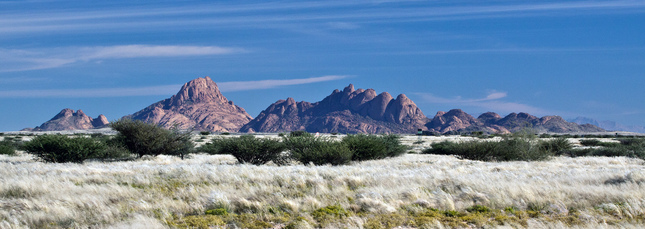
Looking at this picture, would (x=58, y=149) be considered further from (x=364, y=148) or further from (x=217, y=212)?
(x=217, y=212)

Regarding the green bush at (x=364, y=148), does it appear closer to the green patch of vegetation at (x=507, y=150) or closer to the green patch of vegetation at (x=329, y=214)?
the green patch of vegetation at (x=507, y=150)

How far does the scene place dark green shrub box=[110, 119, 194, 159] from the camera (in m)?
26.1

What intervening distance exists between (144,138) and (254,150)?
753 centimetres

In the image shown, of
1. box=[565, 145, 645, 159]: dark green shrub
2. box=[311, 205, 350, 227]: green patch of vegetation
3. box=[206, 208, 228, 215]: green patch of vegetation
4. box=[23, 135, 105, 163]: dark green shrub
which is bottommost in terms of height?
box=[565, 145, 645, 159]: dark green shrub

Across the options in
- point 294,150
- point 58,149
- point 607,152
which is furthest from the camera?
point 607,152

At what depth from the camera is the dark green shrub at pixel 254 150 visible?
74.2 feet

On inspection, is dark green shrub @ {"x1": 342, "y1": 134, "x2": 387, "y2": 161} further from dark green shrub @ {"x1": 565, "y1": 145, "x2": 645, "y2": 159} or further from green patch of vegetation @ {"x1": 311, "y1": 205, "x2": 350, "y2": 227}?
dark green shrub @ {"x1": 565, "y1": 145, "x2": 645, "y2": 159}

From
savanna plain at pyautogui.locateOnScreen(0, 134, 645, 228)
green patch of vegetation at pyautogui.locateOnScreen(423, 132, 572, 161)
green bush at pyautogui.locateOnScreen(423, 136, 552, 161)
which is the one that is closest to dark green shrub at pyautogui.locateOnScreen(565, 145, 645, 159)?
green patch of vegetation at pyautogui.locateOnScreen(423, 132, 572, 161)

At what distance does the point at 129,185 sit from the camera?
12109 mm

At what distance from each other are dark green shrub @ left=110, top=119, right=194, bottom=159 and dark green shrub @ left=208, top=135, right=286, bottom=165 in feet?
15.7

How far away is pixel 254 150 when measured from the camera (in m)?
22.5

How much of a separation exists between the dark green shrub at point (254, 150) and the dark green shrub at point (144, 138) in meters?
4.77

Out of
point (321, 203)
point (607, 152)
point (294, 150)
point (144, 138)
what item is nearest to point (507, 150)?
point (294, 150)

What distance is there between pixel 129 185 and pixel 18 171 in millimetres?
6131
